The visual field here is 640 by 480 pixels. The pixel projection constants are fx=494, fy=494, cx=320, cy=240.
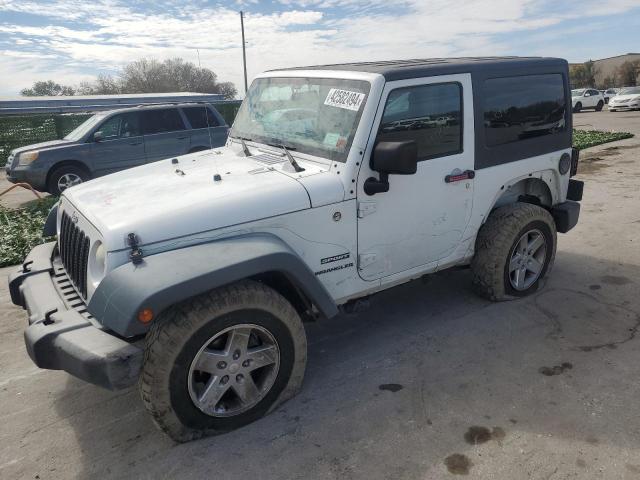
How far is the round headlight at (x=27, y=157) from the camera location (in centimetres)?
951

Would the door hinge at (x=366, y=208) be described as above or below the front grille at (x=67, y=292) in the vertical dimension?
above

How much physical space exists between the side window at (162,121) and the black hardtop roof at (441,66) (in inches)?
A: 276

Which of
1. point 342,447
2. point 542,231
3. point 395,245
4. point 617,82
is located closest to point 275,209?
point 395,245

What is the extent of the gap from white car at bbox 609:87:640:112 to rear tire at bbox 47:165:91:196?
29345 millimetres

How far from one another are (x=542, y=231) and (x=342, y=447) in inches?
108

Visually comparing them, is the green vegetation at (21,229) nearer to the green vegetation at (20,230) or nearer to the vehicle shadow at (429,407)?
the green vegetation at (20,230)

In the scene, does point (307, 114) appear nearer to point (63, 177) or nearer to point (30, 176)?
point (63, 177)

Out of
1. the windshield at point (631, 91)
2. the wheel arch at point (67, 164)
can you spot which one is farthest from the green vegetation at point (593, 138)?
the windshield at point (631, 91)

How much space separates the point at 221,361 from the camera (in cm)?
274

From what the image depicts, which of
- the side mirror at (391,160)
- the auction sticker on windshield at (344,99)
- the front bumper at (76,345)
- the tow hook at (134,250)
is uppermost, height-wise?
the auction sticker on windshield at (344,99)

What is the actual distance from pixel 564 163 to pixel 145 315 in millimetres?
3891

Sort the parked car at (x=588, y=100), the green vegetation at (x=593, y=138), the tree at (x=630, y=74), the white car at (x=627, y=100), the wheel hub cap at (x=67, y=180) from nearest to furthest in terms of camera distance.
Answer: the wheel hub cap at (x=67, y=180) → the green vegetation at (x=593, y=138) → the white car at (x=627, y=100) → the parked car at (x=588, y=100) → the tree at (x=630, y=74)

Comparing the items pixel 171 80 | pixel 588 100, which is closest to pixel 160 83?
pixel 171 80

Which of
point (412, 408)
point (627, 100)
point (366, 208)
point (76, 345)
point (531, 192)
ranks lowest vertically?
point (412, 408)
